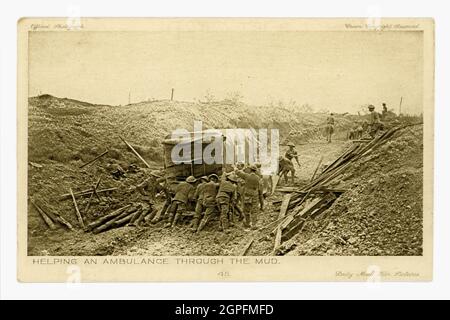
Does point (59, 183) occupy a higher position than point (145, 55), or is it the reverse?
point (145, 55)

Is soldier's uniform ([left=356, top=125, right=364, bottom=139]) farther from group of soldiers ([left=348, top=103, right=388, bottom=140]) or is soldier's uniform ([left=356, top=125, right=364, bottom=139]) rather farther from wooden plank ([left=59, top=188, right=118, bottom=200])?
wooden plank ([left=59, top=188, right=118, bottom=200])

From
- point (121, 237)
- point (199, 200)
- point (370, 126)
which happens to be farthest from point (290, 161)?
point (121, 237)

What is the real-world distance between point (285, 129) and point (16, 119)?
9.80 feet

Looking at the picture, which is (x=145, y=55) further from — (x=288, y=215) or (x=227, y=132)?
(x=288, y=215)

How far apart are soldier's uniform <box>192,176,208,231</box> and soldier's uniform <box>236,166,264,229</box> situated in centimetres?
40

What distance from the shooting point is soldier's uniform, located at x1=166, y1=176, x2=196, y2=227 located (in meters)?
6.06

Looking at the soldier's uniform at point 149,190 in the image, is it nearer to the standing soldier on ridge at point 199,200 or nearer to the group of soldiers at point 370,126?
the standing soldier on ridge at point 199,200

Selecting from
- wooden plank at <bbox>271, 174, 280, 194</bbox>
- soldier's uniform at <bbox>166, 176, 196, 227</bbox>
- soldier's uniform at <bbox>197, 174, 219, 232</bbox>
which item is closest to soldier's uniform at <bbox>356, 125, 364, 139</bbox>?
wooden plank at <bbox>271, 174, 280, 194</bbox>

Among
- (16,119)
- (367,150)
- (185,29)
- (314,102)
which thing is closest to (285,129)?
(314,102)

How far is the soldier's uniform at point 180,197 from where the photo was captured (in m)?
6.06

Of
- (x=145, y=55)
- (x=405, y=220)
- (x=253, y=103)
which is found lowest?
(x=405, y=220)

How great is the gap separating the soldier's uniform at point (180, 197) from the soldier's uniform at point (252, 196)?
554 mm

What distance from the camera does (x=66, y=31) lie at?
19.6 feet

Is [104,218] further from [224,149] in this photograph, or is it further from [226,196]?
[224,149]
